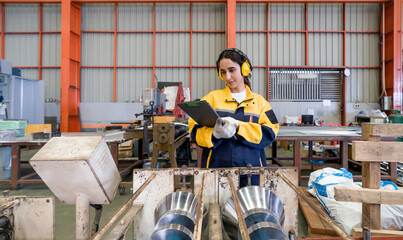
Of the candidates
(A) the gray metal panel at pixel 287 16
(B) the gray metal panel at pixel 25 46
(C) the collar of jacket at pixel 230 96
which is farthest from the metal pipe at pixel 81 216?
(B) the gray metal panel at pixel 25 46

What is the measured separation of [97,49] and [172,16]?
2396 mm

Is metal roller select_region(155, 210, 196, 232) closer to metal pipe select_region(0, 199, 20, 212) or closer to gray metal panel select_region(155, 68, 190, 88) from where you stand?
metal pipe select_region(0, 199, 20, 212)

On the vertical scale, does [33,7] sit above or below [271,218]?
above

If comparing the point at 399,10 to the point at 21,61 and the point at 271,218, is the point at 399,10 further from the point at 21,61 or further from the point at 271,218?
the point at 21,61

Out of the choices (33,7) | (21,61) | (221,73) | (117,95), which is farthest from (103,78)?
(221,73)

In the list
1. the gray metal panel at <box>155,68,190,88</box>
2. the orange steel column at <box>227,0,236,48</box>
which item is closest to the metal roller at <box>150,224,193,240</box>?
the orange steel column at <box>227,0,236,48</box>

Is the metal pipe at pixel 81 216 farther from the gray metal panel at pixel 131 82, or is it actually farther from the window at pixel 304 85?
the window at pixel 304 85

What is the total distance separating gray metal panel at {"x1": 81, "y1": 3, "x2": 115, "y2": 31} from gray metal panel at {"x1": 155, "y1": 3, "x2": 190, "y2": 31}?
1350 millimetres

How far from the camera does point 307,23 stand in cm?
609

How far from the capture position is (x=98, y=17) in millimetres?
6289

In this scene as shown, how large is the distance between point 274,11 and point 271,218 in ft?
21.8

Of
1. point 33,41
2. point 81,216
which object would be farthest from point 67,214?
point 33,41

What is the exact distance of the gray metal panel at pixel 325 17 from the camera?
6.11m

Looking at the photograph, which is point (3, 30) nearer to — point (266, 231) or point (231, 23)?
point (231, 23)
